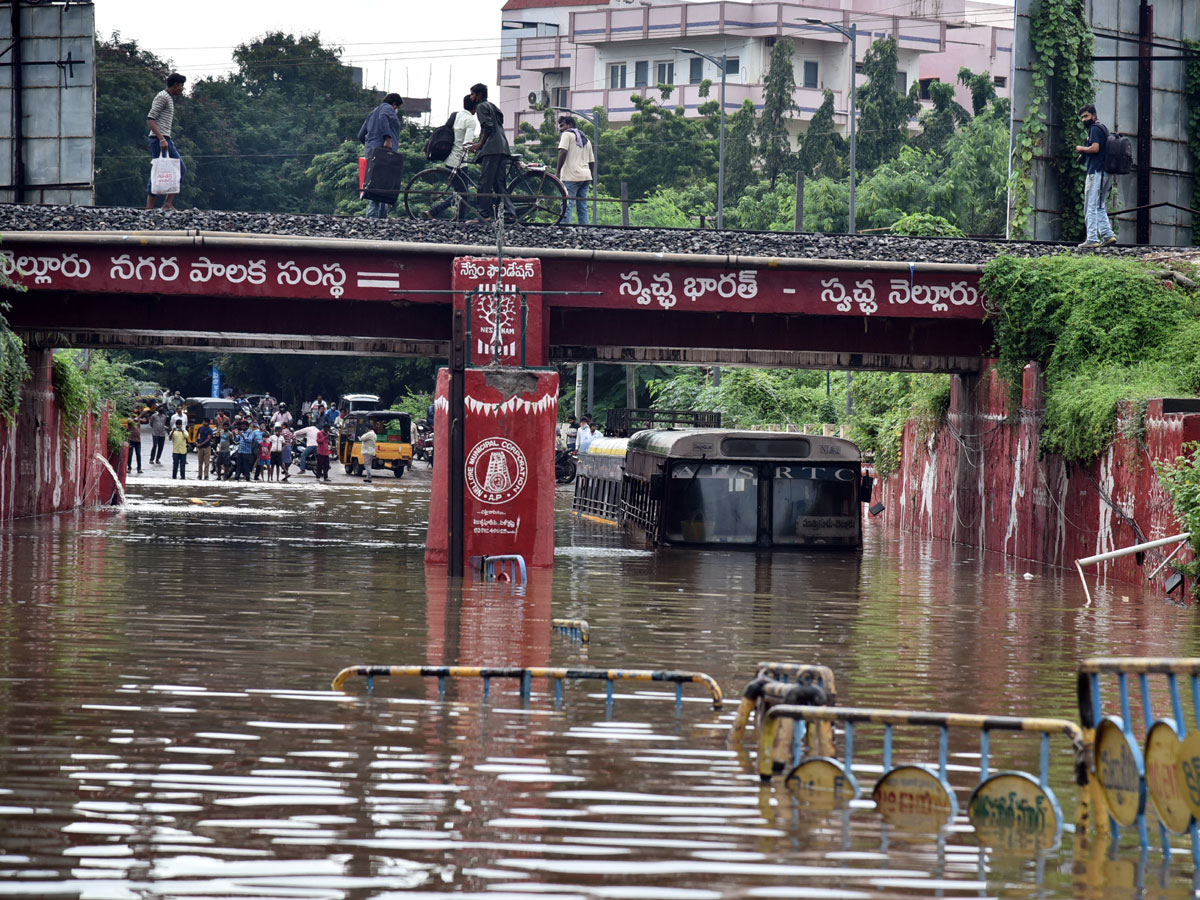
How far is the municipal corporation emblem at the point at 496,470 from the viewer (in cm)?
2350

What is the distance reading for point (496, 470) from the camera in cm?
2352

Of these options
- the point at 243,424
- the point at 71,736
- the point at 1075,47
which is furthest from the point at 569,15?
the point at 71,736

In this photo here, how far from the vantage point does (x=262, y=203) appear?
84062mm

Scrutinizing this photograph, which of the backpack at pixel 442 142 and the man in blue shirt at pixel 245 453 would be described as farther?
the man in blue shirt at pixel 245 453

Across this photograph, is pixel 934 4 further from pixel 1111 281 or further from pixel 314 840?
pixel 314 840

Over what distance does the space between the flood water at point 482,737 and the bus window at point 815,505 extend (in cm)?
627

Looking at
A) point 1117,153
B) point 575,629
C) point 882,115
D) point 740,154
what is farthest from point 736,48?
point 575,629

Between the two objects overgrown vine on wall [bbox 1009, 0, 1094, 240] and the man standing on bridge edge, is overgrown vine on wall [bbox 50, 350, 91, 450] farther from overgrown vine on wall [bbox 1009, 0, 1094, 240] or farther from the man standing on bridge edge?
overgrown vine on wall [bbox 1009, 0, 1094, 240]

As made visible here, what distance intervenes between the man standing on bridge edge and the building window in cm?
7007

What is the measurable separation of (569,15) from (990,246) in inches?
2910

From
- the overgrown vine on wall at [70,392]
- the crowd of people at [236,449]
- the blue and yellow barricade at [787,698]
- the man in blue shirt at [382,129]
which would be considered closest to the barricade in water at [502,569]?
the man in blue shirt at [382,129]

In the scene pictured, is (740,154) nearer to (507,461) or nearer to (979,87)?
(979,87)

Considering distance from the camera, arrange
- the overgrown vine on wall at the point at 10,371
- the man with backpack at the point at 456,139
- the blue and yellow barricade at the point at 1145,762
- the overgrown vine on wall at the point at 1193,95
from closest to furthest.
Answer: the blue and yellow barricade at the point at 1145,762 → the overgrown vine on wall at the point at 10,371 → the man with backpack at the point at 456,139 → the overgrown vine on wall at the point at 1193,95

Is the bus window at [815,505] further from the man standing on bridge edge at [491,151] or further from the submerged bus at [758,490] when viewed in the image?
the man standing on bridge edge at [491,151]
